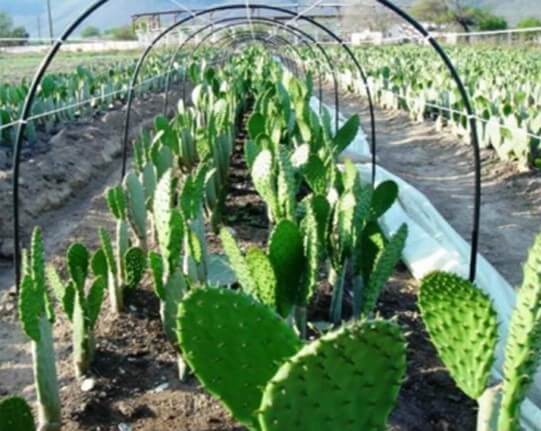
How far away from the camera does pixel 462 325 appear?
4.50ft

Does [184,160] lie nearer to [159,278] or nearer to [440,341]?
[159,278]

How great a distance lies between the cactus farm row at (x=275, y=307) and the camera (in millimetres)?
1051

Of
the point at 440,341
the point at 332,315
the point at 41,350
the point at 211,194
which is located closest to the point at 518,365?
the point at 440,341

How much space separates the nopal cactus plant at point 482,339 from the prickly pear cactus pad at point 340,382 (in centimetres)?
26

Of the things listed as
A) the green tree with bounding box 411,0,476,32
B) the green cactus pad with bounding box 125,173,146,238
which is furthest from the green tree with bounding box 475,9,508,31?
the green cactus pad with bounding box 125,173,146,238

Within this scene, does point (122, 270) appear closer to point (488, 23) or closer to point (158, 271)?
point (158, 271)

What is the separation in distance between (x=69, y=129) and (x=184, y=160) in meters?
3.38

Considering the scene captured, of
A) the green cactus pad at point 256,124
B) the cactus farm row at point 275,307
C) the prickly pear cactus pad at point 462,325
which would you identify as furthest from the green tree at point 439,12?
the prickly pear cactus pad at point 462,325

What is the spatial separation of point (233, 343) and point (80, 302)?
1029 millimetres

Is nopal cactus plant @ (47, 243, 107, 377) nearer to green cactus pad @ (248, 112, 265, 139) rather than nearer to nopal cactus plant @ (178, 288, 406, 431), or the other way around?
nopal cactus plant @ (178, 288, 406, 431)

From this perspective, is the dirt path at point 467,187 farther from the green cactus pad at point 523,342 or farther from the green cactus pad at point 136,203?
the green cactus pad at point 523,342

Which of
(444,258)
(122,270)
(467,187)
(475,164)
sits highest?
(475,164)

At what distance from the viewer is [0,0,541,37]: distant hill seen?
52.4 meters

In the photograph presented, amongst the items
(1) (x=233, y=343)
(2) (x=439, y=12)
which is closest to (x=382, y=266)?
(1) (x=233, y=343)
